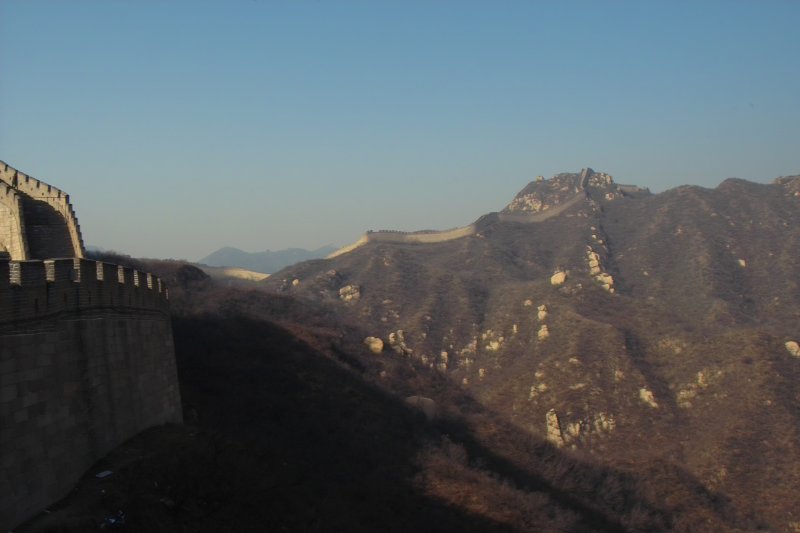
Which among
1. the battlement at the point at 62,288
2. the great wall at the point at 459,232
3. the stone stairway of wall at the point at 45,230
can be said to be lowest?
the battlement at the point at 62,288

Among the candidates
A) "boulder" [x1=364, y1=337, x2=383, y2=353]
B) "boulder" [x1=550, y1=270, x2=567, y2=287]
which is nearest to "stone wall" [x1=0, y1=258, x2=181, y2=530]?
"boulder" [x1=364, y1=337, x2=383, y2=353]

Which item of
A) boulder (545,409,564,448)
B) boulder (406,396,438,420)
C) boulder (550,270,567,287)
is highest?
boulder (550,270,567,287)

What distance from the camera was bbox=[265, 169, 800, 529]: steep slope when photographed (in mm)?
57312

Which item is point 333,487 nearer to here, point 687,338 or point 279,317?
point 279,317

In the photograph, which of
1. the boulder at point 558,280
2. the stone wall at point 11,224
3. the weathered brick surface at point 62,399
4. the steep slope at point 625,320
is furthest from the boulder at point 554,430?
the weathered brick surface at point 62,399

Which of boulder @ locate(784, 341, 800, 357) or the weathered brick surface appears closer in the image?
the weathered brick surface

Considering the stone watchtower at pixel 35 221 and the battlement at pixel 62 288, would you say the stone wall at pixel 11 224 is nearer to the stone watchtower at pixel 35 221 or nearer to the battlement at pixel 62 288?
the stone watchtower at pixel 35 221

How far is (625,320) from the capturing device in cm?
8112

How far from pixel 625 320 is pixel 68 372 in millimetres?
75405

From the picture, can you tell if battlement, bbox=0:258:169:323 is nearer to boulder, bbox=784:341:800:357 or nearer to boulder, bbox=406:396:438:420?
boulder, bbox=406:396:438:420

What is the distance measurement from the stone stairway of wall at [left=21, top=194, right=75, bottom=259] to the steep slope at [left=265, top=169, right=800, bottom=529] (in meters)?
38.4

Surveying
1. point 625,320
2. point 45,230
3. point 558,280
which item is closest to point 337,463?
point 45,230

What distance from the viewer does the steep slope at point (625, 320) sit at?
5731 centimetres

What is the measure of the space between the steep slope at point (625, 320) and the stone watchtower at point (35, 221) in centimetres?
Result: 3818
